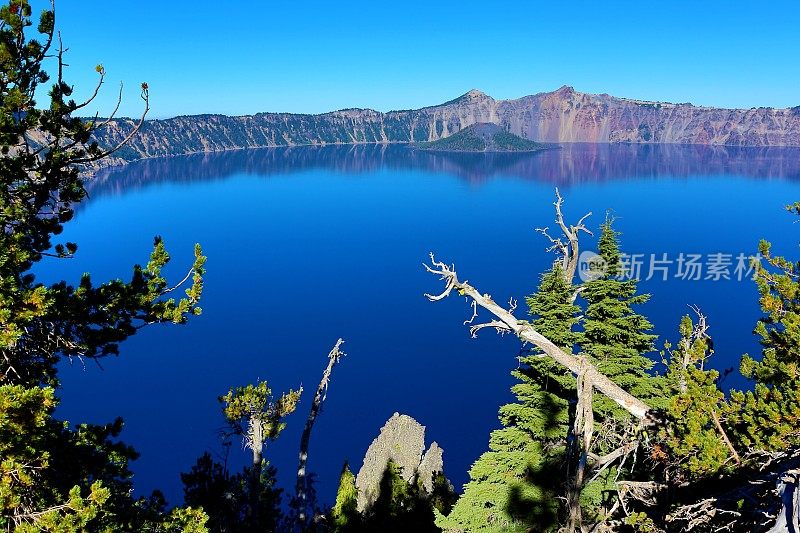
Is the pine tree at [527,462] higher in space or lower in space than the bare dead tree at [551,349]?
lower

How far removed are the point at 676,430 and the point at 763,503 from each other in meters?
3.46

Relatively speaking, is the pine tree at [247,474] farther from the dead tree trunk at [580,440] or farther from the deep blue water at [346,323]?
the deep blue water at [346,323]

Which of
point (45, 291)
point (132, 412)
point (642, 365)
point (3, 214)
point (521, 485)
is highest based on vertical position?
point (3, 214)

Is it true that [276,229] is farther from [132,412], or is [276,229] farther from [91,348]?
[91,348]

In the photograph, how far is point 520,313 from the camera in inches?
2758

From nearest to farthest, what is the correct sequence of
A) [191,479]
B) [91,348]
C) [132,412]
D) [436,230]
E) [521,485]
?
[91,348]
[521,485]
[191,479]
[132,412]
[436,230]

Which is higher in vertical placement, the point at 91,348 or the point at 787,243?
the point at 91,348

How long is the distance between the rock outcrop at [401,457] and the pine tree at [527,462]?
14010 millimetres

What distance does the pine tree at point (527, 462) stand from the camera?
1330 cm

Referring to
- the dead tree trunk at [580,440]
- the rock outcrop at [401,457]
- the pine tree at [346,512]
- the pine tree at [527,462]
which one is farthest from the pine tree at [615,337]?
the rock outcrop at [401,457]

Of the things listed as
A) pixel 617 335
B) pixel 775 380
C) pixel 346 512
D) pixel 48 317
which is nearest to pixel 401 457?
pixel 346 512

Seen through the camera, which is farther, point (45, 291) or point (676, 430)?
point (676, 430)

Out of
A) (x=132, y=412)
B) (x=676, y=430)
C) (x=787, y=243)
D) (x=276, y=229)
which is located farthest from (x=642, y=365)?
(x=276, y=229)

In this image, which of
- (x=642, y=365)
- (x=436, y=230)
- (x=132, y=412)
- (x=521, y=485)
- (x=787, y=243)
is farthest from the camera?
(x=436, y=230)
